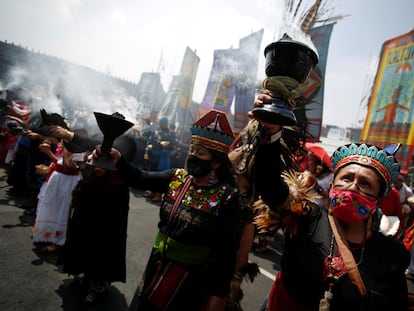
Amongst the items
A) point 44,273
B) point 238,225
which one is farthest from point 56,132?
point 44,273

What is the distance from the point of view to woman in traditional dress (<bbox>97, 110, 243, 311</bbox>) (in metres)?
1.89

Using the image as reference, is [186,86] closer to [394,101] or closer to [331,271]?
[394,101]

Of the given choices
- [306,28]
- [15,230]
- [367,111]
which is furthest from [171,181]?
[367,111]

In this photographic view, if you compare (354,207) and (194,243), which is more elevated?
(354,207)

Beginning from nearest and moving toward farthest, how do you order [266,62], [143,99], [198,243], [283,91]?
1. [283,91]
2. [266,62]
3. [198,243]
4. [143,99]

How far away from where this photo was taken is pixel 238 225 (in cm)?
200

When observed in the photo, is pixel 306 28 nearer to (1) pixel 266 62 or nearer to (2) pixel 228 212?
(1) pixel 266 62

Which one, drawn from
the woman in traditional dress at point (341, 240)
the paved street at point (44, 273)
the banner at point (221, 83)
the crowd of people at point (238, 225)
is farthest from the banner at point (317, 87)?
the woman in traditional dress at point (341, 240)

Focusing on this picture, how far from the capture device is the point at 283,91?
42.8 inches

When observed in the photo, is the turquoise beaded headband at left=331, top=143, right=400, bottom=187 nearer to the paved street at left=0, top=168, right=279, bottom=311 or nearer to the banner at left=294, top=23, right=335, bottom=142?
the paved street at left=0, top=168, right=279, bottom=311

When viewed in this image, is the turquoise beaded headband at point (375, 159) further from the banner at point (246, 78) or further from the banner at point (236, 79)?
the banner at point (246, 78)

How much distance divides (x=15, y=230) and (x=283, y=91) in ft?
17.4

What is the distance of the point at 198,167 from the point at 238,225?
1.94ft

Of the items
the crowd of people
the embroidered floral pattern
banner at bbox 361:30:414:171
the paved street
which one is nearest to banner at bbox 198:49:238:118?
banner at bbox 361:30:414:171
